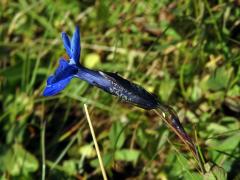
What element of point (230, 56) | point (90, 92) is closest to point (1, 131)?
point (90, 92)

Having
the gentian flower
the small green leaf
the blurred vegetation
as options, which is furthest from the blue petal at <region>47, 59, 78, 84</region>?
the small green leaf

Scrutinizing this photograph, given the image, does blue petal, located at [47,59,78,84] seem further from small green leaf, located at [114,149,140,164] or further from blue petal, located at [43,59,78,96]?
small green leaf, located at [114,149,140,164]

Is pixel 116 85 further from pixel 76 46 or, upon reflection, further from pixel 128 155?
pixel 128 155

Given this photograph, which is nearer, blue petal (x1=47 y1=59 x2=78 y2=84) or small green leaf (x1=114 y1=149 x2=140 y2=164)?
blue petal (x1=47 y1=59 x2=78 y2=84)

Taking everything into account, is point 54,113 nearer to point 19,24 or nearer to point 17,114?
point 17,114

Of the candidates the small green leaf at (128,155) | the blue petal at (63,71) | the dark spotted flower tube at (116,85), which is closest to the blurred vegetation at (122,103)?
the small green leaf at (128,155)

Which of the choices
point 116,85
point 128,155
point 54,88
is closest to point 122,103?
point 128,155
